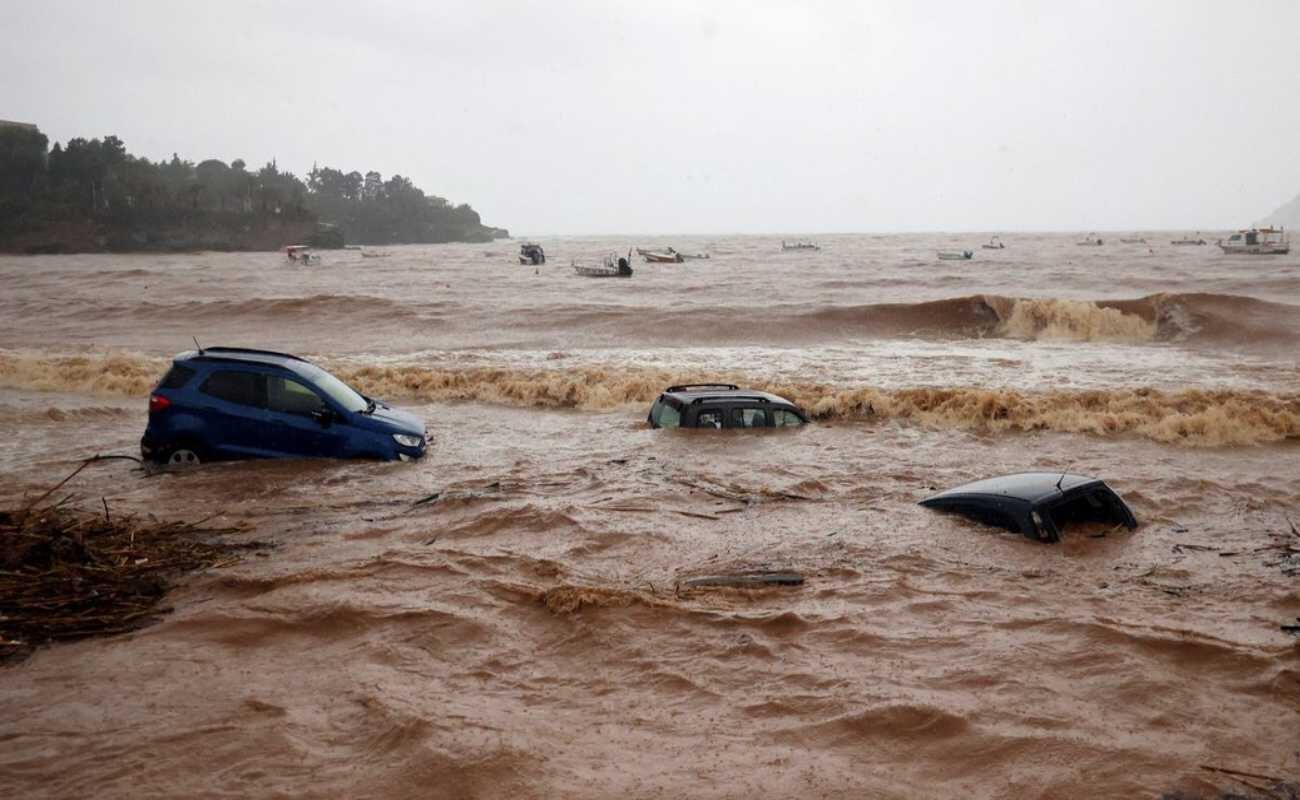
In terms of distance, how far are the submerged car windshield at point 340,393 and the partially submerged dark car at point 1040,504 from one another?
716 centimetres

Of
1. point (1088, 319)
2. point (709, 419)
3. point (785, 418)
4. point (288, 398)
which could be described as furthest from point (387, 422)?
point (1088, 319)

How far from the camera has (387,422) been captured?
38.2 feet

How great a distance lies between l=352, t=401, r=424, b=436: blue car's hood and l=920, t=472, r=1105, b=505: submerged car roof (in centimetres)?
658

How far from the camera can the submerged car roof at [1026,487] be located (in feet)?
27.6

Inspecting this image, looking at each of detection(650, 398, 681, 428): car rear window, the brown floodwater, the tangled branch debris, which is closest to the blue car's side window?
the brown floodwater

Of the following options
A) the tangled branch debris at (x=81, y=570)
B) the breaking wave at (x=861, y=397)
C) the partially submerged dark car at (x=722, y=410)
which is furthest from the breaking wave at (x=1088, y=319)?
the tangled branch debris at (x=81, y=570)

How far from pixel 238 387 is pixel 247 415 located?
1.19 ft

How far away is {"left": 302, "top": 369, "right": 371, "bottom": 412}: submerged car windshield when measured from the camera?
11.3 metres

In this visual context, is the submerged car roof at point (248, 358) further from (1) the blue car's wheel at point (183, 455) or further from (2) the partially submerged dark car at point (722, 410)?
(2) the partially submerged dark car at point (722, 410)

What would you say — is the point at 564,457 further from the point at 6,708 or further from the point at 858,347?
the point at 858,347

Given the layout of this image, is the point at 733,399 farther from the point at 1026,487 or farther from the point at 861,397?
the point at 1026,487

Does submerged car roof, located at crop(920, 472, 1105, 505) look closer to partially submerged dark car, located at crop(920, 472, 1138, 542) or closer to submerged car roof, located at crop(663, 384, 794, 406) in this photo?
partially submerged dark car, located at crop(920, 472, 1138, 542)

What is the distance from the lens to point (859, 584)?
7.36 m

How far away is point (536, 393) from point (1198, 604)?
533 inches
